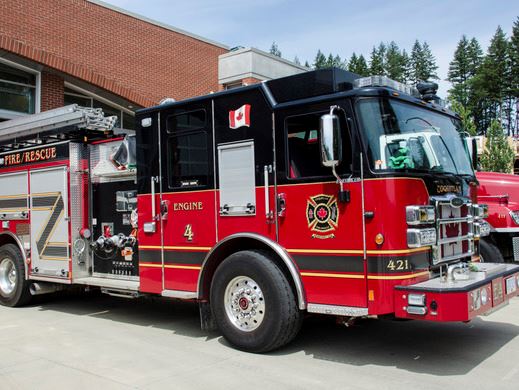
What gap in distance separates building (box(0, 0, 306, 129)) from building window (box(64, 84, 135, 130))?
3 cm

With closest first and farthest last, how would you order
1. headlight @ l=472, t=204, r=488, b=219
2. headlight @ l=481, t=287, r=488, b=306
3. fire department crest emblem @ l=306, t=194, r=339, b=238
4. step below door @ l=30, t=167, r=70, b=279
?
headlight @ l=481, t=287, r=488, b=306 → fire department crest emblem @ l=306, t=194, r=339, b=238 → headlight @ l=472, t=204, r=488, b=219 → step below door @ l=30, t=167, r=70, b=279

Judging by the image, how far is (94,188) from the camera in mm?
7980

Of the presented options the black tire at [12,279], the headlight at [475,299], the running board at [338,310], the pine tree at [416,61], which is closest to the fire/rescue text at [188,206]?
the running board at [338,310]

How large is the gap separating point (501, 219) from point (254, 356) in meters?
5.58

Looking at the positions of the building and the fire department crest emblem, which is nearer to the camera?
the fire department crest emblem

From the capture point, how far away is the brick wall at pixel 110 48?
14.8m

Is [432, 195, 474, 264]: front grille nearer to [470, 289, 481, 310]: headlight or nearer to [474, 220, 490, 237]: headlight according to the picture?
[474, 220, 490, 237]: headlight

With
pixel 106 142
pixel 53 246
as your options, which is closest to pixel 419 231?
pixel 106 142

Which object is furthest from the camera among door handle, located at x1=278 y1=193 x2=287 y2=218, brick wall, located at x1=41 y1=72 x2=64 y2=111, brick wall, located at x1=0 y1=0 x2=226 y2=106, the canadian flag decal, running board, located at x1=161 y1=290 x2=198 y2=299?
brick wall, located at x1=41 y1=72 x2=64 y2=111

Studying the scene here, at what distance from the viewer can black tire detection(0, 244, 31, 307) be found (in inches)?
338

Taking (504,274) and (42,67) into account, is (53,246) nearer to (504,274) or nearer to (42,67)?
(504,274)

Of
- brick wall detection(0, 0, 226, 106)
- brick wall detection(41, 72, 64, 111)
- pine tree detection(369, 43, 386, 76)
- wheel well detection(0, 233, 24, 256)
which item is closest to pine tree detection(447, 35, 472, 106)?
pine tree detection(369, 43, 386, 76)

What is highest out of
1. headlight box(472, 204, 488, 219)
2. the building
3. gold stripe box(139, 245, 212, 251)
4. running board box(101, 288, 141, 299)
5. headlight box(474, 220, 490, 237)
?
the building

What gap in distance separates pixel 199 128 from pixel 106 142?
2.13m
